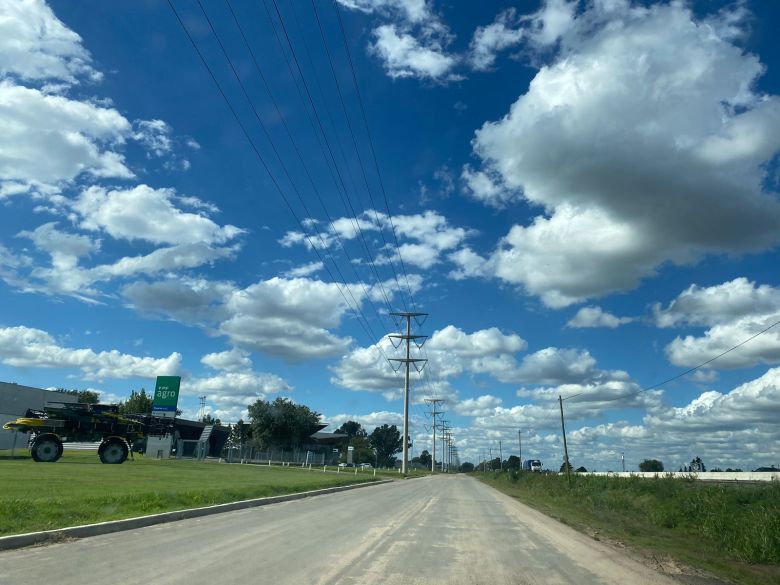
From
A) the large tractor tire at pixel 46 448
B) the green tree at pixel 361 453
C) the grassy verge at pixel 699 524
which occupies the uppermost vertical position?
the green tree at pixel 361 453

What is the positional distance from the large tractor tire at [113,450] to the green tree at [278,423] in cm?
5153

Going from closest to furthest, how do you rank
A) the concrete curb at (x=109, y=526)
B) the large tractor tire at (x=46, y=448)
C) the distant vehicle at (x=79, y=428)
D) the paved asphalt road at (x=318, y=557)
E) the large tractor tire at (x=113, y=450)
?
the paved asphalt road at (x=318, y=557)
the concrete curb at (x=109, y=526)
the large tractor tire at (x=46, y=448)
the distant vehicle at (x=79, y=428)
the large tractor tire at (x=113, y=450)

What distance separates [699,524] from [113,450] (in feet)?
104

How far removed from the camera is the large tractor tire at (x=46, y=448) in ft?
111

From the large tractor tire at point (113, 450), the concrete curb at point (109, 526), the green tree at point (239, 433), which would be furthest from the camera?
the green tree at point (239, 433)

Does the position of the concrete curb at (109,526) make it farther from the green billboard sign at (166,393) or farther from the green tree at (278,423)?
the green tree at (278,423)

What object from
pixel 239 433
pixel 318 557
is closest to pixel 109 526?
pixel 318 557

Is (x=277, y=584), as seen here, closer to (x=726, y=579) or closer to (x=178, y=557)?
(x=178, y=557)

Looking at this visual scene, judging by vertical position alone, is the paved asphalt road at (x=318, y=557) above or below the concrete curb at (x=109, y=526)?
below

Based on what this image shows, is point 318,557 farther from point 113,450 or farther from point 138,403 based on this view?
point 138,403

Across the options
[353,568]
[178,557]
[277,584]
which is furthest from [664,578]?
[178,557]

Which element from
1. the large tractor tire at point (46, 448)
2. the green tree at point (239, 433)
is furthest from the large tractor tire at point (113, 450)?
the green tree at point (239, 433)

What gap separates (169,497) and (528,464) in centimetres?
11554

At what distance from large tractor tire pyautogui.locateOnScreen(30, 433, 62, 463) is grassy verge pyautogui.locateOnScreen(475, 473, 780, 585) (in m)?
27.7
